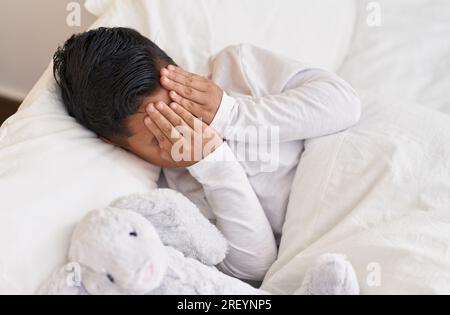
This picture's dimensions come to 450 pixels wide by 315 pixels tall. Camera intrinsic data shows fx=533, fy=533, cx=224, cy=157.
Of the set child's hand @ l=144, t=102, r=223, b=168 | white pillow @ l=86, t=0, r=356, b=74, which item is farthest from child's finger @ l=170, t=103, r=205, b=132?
white pillow @ l=86, t=0, r=356, b=74

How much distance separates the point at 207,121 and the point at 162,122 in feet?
0.32

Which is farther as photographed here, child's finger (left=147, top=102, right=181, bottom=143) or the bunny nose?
child's finger (left=147, top=102, right=181, bottom=143)

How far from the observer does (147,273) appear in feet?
2.00

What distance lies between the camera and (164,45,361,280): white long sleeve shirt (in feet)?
2.83

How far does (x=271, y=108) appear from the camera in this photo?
924 mm

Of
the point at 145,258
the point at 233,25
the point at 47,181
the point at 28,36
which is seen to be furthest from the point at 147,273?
the point at 28,36

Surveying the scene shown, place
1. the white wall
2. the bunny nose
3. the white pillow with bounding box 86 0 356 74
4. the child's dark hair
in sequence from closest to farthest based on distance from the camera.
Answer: the bunny nose → the child's dark hair → the white pillow with bounding box 86 0 356 74 → the white wall

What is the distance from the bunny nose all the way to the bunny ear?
9 cm

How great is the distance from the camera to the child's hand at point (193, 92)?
873 millimetres

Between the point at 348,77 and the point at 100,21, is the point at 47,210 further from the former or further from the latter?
the point at 348,77

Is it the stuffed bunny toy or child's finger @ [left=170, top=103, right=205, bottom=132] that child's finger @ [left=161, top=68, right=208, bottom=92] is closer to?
child's finger @ [left=170, top=103, right=205, bottom=132]

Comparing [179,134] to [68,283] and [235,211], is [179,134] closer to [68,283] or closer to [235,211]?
[235,211]
